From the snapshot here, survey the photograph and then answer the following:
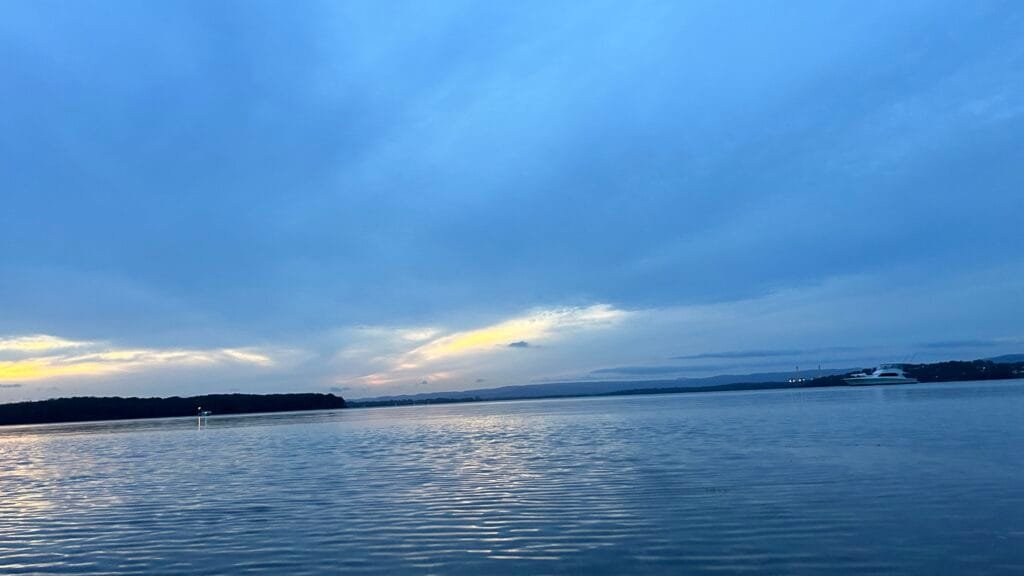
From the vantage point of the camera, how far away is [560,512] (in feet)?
60.7

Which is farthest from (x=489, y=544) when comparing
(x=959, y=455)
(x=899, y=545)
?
(x=959, y=455)

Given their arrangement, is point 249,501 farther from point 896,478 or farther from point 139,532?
point 896,478

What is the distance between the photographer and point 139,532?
1877cm

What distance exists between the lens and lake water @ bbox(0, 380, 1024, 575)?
46.0 ft

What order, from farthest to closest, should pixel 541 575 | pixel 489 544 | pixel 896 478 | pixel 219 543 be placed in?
pixel 896 478
pixel 219 543
pixel 489 544
pixel 541 575

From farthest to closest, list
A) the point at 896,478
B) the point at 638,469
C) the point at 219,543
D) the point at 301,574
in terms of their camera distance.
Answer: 1. the point at 638,469
2. the point at 896,478
3. the point at 219,543
4. the point at 301,574

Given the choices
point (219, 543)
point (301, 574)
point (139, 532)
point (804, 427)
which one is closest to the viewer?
point (301, 574)

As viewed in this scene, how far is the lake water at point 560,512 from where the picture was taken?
14.0 m

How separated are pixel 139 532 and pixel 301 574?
738cm

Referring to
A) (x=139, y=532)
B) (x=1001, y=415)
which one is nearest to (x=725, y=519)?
(x=139, y=532)

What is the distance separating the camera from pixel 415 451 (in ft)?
130

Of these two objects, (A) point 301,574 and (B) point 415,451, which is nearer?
(A) point 301,574

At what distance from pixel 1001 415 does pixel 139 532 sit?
48.9m

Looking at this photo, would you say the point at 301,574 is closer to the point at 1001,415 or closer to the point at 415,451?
the point at 415,451
